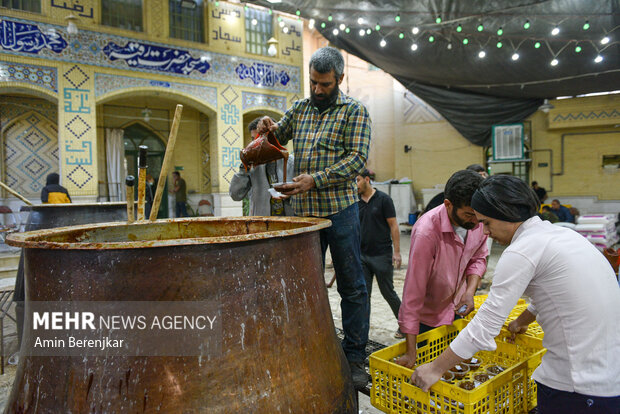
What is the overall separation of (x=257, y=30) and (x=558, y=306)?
11551mm

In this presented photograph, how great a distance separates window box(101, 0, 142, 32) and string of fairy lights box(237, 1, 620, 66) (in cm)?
454

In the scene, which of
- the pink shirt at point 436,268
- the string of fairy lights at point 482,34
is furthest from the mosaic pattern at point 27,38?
the pink shirt at point 436,268

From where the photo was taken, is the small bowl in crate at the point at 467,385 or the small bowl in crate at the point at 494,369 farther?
the small bowl in crate at the point at 494,369

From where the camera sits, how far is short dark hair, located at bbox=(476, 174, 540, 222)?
1.62m

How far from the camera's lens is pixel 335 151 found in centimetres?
244

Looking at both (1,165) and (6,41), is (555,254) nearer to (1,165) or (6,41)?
(6,41)

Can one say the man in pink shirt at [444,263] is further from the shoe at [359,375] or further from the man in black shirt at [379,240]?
the man in black shirt at [379,240]

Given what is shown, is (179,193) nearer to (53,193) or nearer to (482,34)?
(53,193)

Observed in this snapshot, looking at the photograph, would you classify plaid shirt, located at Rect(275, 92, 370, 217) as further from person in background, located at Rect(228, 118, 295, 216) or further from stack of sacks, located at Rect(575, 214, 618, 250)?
stack of sacks, located at Rect(575, 214, 618, 250)

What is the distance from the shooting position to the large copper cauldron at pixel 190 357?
1.35 m

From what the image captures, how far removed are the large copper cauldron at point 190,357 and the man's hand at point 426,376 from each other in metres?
0.39

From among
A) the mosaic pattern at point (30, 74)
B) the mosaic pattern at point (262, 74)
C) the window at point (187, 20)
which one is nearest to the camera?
the mosaic pattern at point (30, 74)

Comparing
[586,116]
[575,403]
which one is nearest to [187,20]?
[586,116]

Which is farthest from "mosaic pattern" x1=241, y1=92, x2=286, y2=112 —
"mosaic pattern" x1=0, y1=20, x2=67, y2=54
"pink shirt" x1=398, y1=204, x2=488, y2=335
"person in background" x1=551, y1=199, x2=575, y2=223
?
"pink shirt" x1=398, y1=204, x2=488, y2=335
